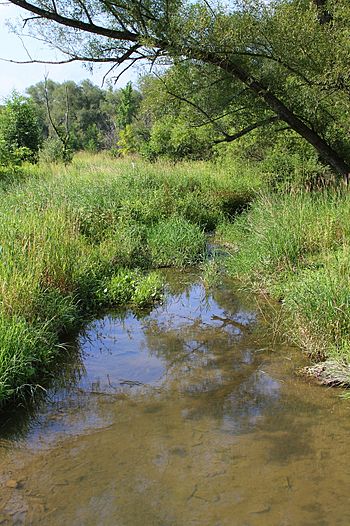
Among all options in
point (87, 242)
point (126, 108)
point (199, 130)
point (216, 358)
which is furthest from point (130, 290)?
point (126, 108)

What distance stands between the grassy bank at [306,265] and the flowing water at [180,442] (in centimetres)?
40

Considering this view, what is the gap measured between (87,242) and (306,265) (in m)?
3.95

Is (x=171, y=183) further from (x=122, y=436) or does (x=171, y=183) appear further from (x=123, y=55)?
(x=122, y=436)

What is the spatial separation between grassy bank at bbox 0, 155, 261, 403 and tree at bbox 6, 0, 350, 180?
123 inches

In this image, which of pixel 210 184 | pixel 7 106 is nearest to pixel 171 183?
pixel 210 184

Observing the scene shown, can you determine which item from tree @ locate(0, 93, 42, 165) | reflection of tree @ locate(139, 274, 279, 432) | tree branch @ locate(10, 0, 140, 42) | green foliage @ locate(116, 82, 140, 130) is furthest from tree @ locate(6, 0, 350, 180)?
green foliage @ locate(116, 82, 140, 130)

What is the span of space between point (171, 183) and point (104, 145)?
114 feet

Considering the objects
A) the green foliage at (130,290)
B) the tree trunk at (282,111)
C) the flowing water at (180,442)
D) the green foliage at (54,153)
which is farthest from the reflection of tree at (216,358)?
the green foliage at (54,153)

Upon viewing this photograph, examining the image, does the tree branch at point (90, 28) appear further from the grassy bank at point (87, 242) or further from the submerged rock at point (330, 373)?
the submerged rock at point (330, 373)

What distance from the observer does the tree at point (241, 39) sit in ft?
31.5

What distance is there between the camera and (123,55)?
10.8 meters

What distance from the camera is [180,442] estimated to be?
3.86 meters

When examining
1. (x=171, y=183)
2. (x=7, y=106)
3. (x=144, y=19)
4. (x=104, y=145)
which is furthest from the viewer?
(x=104, y=145)

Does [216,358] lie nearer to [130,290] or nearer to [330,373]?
[330,373]
